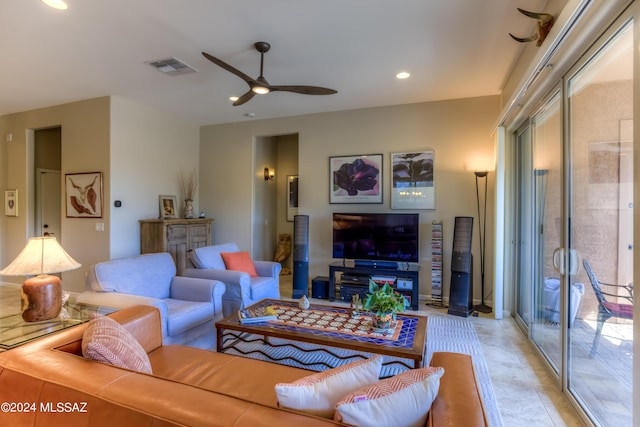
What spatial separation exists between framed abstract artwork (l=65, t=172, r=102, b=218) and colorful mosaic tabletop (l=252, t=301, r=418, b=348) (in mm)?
3255

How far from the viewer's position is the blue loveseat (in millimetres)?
2588

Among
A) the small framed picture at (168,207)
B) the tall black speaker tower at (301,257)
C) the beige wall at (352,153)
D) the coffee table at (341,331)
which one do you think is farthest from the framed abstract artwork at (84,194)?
the coffee table at (341,331)

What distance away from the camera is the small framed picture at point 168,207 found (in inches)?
203

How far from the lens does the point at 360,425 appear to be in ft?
2.92

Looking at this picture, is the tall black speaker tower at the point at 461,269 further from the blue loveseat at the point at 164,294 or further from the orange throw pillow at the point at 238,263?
the blue loveseat at the point at 164,294

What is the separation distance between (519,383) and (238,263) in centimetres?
303

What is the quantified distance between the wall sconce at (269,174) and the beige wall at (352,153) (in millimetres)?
613

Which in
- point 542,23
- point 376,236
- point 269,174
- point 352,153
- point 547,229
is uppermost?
point 542,23

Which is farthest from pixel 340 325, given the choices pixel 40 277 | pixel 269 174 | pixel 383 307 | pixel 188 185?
pixel 269 174

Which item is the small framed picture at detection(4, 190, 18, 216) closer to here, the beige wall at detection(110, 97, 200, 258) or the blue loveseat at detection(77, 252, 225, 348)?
the beige wall at detection(110, 97, 200, 258)

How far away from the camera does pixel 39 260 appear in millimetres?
2186

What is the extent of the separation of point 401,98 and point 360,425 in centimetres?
432

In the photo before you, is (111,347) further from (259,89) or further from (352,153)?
(352,153)

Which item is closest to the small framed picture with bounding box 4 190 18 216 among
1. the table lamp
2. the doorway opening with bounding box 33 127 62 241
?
the doorway opening with bounding box 33 127 62 241
